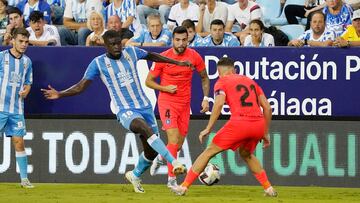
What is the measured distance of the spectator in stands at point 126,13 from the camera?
770 inches

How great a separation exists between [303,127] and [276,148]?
0.51m

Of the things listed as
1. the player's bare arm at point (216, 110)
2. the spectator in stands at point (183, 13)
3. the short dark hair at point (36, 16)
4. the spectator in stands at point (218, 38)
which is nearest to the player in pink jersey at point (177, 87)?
the player's bare arm at point (216, 110)

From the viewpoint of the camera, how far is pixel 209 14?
19453 mm

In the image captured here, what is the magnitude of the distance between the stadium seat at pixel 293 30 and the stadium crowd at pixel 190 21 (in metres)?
0.02

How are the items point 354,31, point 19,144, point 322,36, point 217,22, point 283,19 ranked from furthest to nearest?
point 283,19 → point 217,22 → point 322,36 → point 354,31 → point 19,144

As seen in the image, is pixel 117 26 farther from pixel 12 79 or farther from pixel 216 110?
pixel 216 110

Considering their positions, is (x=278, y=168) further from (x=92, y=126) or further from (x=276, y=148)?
(x=92, y=126)

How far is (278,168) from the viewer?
1722 centimetres

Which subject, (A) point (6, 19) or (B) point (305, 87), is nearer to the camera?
(B) point (305, 87)

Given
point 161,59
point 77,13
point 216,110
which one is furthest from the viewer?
point 77,13

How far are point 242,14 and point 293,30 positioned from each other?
92 centimetres

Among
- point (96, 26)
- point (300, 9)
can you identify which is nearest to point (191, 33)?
point (96, 26)

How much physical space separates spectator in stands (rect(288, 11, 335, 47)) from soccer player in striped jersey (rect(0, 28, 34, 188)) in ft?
13.9

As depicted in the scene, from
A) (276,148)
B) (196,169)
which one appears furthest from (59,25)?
(196,169)
